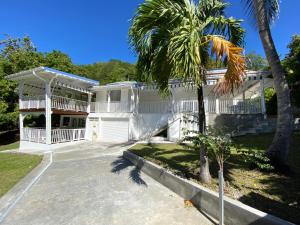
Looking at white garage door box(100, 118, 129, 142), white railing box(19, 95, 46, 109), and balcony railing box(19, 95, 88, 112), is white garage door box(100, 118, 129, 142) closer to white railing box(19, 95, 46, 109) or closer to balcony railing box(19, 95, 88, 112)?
balcony railing box(19, 95, 88, 112)

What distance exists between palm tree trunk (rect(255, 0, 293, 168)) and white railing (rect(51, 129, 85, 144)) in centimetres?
1467

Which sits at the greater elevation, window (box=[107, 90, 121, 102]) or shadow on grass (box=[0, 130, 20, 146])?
window (box=[107, 90, 121, 102])

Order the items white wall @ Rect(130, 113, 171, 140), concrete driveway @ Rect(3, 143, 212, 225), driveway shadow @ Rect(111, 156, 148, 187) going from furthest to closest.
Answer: white wall @ Rect(130, 113, 171, 140) < driveway shadow @ Rect(111, 156, 148, 187) < concrete driveway @ Rect(3, 143, 212, 225)

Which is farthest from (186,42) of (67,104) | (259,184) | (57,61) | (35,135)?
(57,61)

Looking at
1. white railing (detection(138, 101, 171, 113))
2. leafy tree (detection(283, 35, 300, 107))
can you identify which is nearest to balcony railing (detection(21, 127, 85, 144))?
white railing (detection(138, 101, 171, 113))

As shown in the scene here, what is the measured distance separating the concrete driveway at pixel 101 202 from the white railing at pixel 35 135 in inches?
372

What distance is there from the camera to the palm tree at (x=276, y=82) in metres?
5.82

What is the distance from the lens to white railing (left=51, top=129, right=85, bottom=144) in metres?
16.2

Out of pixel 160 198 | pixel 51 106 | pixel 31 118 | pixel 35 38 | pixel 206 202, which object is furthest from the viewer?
pixel 35 38

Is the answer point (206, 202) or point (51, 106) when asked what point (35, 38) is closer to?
point (51, 106)

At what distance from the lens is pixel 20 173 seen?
27.1 ft

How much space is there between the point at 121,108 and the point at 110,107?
125cm

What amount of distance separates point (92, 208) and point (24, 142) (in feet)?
50.8

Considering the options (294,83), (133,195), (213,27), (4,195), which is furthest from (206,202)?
(294,83)
